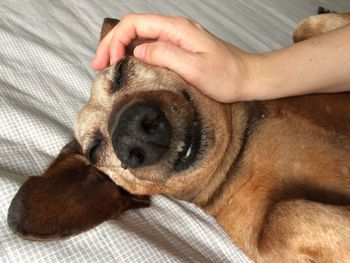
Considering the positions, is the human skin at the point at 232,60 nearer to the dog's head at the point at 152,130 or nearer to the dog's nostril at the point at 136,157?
the dog's head at the point at 152,130

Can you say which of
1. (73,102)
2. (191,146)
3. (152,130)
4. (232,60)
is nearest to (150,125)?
(152,130)

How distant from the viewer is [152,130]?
4.11 feet

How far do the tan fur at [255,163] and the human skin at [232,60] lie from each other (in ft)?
0.25

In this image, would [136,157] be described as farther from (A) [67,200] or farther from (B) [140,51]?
(B) [140,51]

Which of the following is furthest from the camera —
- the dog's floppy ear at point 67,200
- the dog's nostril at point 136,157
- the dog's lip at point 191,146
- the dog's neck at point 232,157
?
the dog's neck at point 232,157

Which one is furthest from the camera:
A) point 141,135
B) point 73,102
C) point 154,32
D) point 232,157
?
point 73,102

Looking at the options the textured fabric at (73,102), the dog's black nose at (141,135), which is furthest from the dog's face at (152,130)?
the textured fabric at (73,102)

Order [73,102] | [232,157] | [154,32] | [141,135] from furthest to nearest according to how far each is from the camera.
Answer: [73,102]
[232,157]
[154,32]
[141,135]

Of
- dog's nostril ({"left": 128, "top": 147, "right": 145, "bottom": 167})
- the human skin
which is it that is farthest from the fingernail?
dog's nostril ({"left": 128, "top": 147, "right": 145, "bottom": 167})

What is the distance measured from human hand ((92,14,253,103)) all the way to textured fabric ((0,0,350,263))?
452mm

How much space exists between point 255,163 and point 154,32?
0.56 meters

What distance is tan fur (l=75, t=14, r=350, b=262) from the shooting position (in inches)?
48.8

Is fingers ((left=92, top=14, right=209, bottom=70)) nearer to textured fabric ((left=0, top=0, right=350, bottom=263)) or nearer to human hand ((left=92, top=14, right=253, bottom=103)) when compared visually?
human hand ((left=92, top=14, right=253, bottom=103))

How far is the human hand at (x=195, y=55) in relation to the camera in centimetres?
128
